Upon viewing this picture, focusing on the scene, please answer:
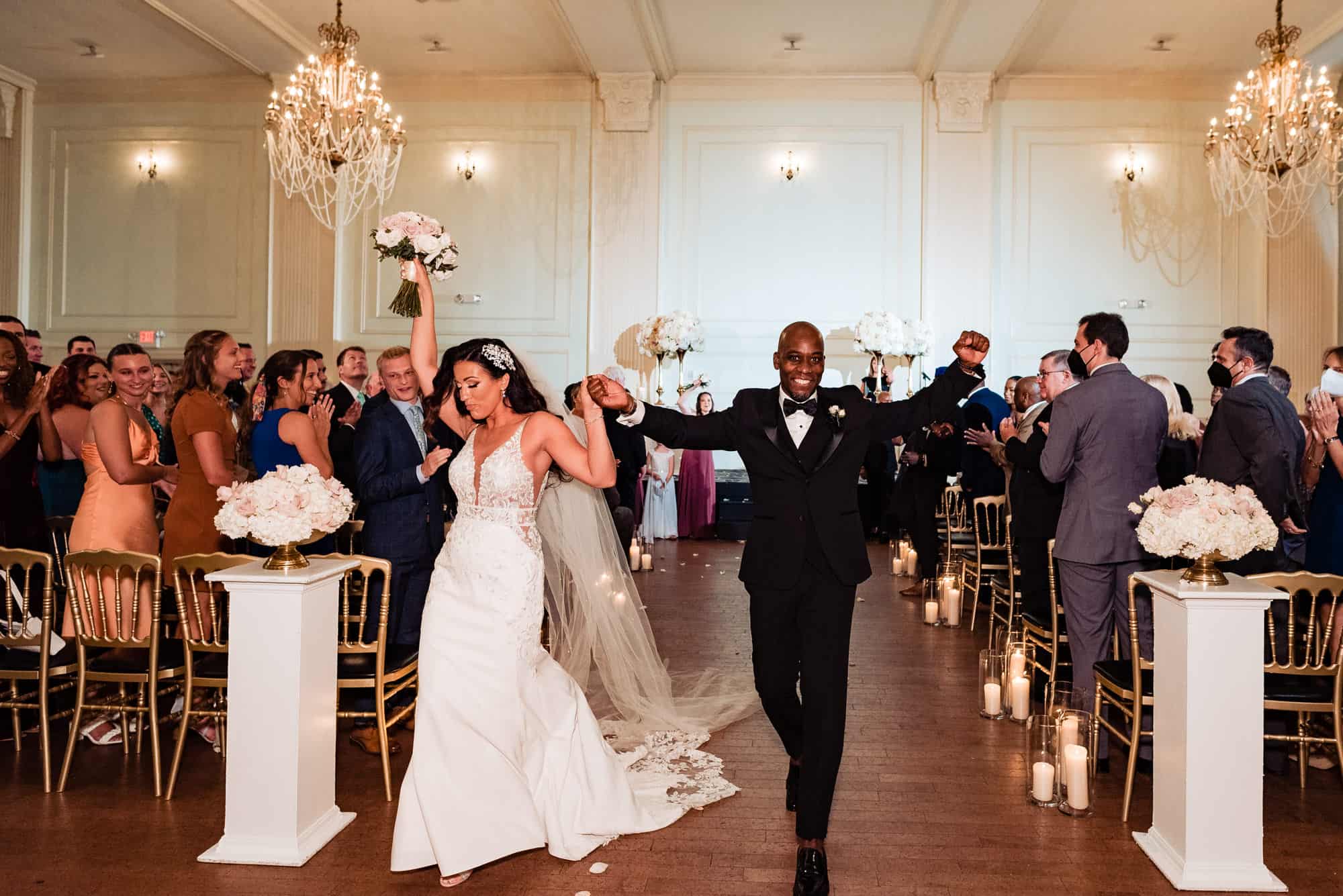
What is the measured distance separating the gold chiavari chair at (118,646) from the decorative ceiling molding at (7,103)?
10.9m

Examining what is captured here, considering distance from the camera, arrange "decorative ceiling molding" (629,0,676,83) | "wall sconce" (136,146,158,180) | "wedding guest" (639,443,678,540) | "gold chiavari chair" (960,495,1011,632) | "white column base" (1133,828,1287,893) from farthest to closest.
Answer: "wall sconce" (136,146,158,180) < "wedding guest" (639,443,678,540) < "decorative ceiling molding" (629,0,676,83) < "gold chiavari chair" (960,495,1011,632) < "white column base" (1133,828,1287,893)

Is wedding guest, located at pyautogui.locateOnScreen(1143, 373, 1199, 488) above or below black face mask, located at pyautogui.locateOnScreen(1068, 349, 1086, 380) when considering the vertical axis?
below

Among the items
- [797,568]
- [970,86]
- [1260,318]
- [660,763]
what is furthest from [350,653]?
[1260,318]

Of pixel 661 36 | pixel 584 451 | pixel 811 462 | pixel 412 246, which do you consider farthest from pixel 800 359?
pixel 661 36

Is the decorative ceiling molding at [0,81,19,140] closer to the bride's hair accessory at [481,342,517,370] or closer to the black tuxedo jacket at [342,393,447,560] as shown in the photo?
the black tuxedo jacket at [342,393,447,560]

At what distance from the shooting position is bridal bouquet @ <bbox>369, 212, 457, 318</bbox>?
4047 mm

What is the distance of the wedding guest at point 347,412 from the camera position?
18.4ft

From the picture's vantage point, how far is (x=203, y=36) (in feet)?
35.0

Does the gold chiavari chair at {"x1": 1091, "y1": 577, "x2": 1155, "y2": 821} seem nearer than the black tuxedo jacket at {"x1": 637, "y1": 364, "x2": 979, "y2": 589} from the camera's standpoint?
No

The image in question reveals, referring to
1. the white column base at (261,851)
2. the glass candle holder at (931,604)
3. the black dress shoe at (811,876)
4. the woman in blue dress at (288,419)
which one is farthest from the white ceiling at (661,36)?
the black dress shoe at (811,876)

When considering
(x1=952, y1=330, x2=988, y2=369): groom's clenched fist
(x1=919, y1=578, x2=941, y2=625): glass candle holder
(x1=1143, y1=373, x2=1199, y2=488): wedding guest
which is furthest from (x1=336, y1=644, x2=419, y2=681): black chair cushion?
(x1=919, y1=578, x2=941, y2=625): glass candle holder

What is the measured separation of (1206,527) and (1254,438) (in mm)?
1347

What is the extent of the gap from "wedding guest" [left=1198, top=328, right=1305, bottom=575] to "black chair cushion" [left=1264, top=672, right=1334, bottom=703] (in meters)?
0.61

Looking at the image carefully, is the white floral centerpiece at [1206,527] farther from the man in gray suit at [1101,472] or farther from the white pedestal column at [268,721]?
the white pedestal column at [268,721]
